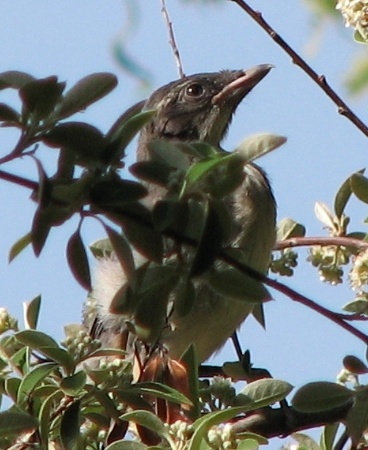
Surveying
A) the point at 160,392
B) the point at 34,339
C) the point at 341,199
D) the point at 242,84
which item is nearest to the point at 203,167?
the point at 160,392

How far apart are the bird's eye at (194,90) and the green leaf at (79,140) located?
12.7ft

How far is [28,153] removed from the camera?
58.8 inches

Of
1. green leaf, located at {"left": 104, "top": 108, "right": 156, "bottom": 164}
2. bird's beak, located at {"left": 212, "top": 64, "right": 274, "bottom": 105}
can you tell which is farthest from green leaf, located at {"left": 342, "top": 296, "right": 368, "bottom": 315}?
bird's beak, located at {"left": 212, "top": 64, "right": 274, "bottom": 105}

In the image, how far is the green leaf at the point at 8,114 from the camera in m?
1.52

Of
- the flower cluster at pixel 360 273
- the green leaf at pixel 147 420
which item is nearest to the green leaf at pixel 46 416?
the green leaf at pixel 147 420

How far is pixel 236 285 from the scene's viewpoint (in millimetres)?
1636

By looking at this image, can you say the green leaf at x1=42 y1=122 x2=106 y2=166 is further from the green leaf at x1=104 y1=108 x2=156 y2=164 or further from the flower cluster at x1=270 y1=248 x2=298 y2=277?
the flower cluster at x1=270 y1=248 x2=298 y2=277

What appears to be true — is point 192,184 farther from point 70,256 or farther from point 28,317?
point 28,317

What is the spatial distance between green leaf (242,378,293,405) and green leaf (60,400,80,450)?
387 millimetres

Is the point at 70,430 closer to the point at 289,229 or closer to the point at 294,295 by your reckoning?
the point at 294,295

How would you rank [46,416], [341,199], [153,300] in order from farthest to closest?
1. [341,199]
2. [46,416]
3. [153,300]

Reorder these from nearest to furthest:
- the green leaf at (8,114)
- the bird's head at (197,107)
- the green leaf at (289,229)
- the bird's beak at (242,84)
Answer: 1. the green leaf at (8,114)
2. the green leaf at (289,229)
3. the bird's beak at (242,84)
4. the bird's head at (197,107)

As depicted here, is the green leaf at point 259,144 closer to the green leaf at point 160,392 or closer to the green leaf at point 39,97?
the green leaf at point 39,97

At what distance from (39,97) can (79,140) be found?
0.09 metres
